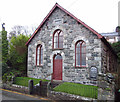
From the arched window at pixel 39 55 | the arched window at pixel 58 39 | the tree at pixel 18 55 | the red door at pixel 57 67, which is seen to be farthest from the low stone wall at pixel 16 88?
the arched window at pixel 58 39

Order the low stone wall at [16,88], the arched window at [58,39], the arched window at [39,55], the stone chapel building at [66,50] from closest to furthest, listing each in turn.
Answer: the low stone wall at [16,88], the stone chapel building at [66,50], the arched window at [58,39], the arched window at [39,55]

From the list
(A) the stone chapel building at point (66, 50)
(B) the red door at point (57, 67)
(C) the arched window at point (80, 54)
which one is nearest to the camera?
(A) the stone chapel building at point (66, 50)

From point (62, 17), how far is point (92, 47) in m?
4.85

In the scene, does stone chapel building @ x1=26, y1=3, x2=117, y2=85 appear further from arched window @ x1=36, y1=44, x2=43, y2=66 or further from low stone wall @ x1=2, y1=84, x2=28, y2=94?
low stone wall @ x1=2, y1=84, x2=28, y2=94

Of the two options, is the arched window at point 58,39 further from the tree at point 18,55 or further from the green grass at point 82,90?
the tree at point 18,55

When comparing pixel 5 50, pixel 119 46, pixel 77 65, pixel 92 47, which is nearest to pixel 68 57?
pixel 77 65

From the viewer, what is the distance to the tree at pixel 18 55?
16641mm

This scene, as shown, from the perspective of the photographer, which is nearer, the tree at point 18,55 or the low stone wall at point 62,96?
the low stone wall at point 62,96

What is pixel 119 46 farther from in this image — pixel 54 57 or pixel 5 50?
pixel 5 50

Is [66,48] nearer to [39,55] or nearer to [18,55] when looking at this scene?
[39,55]

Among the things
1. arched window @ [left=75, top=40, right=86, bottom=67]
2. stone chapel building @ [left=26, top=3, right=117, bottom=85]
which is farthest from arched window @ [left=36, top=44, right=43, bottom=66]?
arched window @ [left=75, top=40, right=86, bottom=67]

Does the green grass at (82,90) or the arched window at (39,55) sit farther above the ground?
the arched window at (39,55)

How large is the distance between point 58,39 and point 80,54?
10.4ft

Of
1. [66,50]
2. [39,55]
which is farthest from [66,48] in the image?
[39,55]
